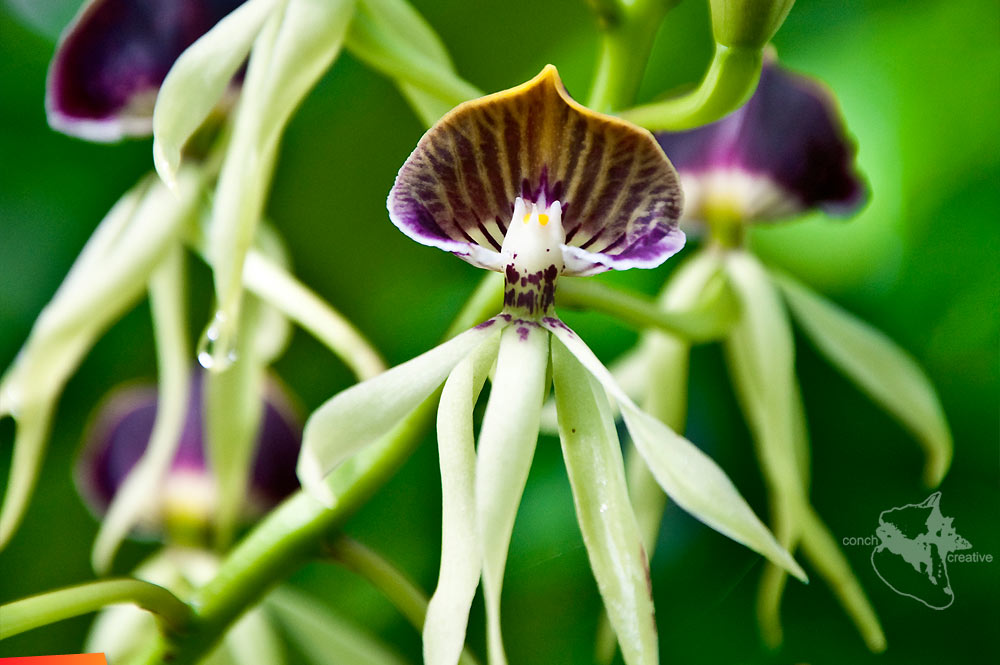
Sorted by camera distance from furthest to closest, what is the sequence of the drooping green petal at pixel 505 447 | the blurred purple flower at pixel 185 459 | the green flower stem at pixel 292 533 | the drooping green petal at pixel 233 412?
the blurred purple flower at pixel 185 459, the drooping green petal at pixel 233 412, the green flower stem at pixel 292 533, the drooping green petal at pixel 505 447

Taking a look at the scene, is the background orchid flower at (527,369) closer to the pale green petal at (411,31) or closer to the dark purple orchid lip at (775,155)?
the pale green petal at (411,31)

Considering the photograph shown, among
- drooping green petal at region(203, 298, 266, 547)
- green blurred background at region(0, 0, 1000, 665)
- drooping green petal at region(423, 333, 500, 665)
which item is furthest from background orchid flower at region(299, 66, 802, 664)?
green blurred background at region(0, 0, 1000, 665)

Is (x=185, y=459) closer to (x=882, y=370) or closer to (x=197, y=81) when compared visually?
(x=197, y=81)

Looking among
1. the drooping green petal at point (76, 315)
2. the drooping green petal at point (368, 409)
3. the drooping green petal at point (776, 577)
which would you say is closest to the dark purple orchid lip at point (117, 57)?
the drooping green petal at point (76, 315)

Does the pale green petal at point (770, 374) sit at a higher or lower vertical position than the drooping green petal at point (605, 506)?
higher

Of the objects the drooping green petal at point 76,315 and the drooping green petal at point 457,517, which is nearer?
the drooping green petal at point 457,517

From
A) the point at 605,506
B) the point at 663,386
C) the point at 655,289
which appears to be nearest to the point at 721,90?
the point at 605,506

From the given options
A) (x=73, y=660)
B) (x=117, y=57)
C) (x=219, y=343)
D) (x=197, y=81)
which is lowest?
(x=73, y=660)
